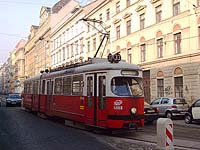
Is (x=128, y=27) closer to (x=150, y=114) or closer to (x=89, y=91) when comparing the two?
(x=150, y=114)

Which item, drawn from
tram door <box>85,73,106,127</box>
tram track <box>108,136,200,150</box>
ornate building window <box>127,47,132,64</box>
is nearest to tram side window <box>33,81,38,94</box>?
tram door <box>85,73,106,127</box>

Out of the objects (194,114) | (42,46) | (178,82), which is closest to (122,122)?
(194,114)

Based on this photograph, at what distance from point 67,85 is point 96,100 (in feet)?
11.2

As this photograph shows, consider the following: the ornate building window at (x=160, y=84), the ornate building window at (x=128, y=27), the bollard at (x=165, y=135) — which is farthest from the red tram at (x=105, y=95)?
the ornate building window at (x=128, y=27)

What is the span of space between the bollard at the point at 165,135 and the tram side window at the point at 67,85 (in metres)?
7.66

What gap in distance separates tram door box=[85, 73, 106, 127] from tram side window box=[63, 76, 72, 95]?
2096mm

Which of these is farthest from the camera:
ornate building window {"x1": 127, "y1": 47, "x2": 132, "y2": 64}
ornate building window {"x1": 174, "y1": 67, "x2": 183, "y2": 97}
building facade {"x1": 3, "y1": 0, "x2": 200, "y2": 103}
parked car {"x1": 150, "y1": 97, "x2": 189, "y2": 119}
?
ornate building window {"x1": 127, "y1": 47, "x2": 132, "y2": 64}

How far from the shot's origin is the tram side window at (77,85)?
14.6m

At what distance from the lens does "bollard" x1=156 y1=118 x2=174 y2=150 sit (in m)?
8.48

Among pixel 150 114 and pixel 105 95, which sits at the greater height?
pixel 105 95

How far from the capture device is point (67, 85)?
16297 millimetres

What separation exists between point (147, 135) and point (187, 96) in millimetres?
14748

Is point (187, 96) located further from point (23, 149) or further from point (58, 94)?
point (23, 149)

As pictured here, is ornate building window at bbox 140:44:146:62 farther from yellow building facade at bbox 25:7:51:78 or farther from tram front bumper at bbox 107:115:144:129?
yellow building facade at bbox 25:7:51:78
